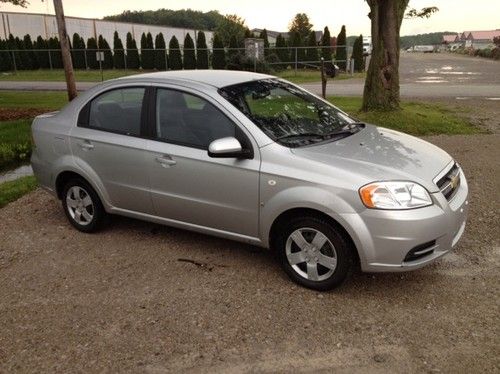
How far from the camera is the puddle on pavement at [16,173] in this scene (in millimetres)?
7999

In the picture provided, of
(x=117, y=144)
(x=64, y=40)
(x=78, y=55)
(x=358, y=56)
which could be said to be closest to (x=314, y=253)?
(x=117, y=144)

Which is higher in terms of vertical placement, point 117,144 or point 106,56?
point 117,144

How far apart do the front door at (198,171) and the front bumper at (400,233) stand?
892 millimetres

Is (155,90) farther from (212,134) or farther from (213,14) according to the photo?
(213,14)

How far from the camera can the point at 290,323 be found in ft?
11.7

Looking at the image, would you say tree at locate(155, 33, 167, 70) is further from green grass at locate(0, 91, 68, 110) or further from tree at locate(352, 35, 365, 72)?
green grass at locate(0, 91, 68, 110)

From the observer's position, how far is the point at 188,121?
14.7 feet

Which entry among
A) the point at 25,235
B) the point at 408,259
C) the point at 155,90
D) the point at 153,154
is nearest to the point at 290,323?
the point at 408,259

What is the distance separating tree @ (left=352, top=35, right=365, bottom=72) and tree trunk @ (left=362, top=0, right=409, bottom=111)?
2222 cm

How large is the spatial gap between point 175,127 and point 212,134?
1.33 feet

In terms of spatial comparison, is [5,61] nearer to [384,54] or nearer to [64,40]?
[64,40]

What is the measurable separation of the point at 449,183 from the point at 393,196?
691 mm

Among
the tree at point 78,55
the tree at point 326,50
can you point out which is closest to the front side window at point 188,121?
the tree at point 326,50

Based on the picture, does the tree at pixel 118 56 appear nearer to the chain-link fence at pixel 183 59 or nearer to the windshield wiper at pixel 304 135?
the chain-link fence at pixel 183 59
